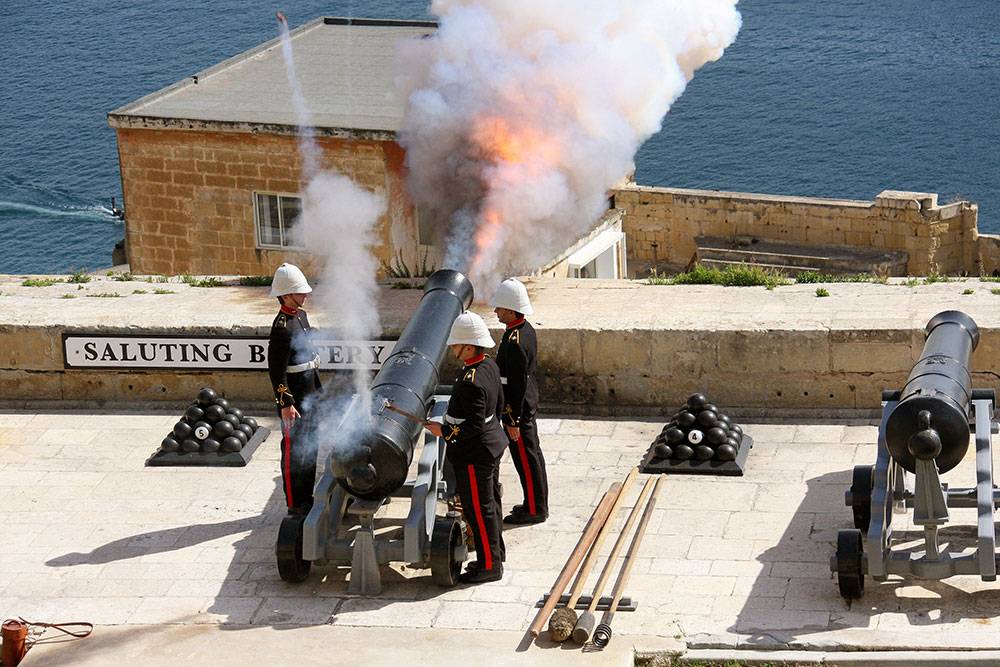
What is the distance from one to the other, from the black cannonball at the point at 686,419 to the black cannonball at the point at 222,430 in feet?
11.2

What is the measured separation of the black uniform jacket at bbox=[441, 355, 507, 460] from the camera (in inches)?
382

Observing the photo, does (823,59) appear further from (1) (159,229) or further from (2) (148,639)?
(2) (148,639)

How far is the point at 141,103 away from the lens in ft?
92.6

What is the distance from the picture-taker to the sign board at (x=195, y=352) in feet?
41.3

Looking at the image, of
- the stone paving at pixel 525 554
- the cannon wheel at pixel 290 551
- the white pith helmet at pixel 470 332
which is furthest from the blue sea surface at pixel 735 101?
the white pith helmet at pixel 470 332

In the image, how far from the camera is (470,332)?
9.80m

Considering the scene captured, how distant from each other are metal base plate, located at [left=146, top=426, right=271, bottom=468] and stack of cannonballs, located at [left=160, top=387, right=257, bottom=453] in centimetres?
3

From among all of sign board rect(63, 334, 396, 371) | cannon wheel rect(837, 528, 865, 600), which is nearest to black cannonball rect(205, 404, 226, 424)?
sign board rect(63, 334, 396, 371)

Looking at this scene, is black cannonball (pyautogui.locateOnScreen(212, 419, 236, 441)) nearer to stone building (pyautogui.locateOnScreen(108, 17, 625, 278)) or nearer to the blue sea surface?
stone building (pyautogui.locateOnScreen(108, 17, 625, 278))

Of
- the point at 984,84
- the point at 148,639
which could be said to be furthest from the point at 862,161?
the point at 148,639

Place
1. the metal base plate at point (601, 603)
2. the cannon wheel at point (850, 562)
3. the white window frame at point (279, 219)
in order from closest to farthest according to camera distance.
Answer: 1. the cannon wheel at point (850, 562)
2. the metal base plate at point (601, 603)
3. the white window frame at point (279, 219)

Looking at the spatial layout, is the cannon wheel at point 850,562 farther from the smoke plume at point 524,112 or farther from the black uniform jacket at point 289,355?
the smoke plume at point 524,112

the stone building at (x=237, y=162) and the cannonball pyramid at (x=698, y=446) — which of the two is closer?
the cannonball pyramid at (x=698, y=446)

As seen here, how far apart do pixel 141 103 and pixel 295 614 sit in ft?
66.5
